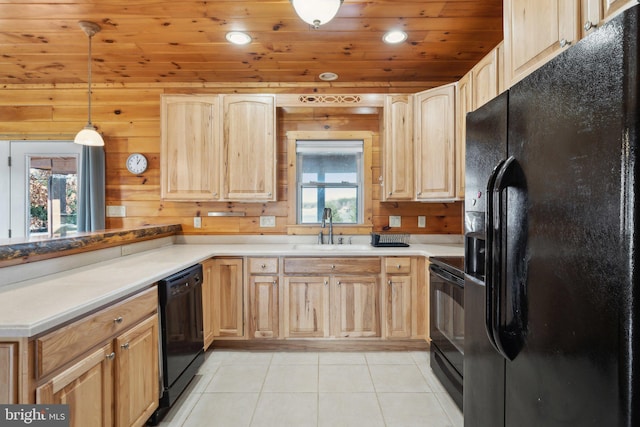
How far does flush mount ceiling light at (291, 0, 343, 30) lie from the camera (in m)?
1.62

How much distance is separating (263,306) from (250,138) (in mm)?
1517

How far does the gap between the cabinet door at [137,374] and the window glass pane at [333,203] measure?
1.85 meters

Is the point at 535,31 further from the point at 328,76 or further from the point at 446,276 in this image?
the point at 328,76

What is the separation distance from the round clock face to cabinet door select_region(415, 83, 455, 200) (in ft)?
8.92

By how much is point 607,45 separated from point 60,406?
188 cm

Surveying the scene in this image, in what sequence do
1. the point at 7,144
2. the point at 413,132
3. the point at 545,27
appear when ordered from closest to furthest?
the point at 545,27, the point at 413,132, the point at 7,144

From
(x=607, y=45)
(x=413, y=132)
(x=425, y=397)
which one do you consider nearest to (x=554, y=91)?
(x=607, y=45)

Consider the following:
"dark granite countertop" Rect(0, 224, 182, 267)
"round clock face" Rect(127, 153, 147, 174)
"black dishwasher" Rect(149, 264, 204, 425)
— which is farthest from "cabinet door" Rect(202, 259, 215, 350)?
"round clock face" Rect(127, 153, 147, 174)

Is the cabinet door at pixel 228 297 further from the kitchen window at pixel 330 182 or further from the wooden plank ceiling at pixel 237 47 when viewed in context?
the wooden plank ceiling at pixel 237 47

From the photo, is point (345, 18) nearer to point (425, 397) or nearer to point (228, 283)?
point (228, 283)

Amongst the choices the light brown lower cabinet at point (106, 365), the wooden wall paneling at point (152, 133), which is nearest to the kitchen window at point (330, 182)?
the wooden wall paneling at point (152, 133)

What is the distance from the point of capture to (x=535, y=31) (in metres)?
1.29

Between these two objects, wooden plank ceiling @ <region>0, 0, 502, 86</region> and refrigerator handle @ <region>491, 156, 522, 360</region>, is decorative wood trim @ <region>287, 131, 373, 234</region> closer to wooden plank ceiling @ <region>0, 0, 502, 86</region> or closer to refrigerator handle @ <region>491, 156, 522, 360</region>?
wooden plank ceiling @ <region>0, 0, 502, 86</region>

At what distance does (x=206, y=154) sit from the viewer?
9.70 feet
